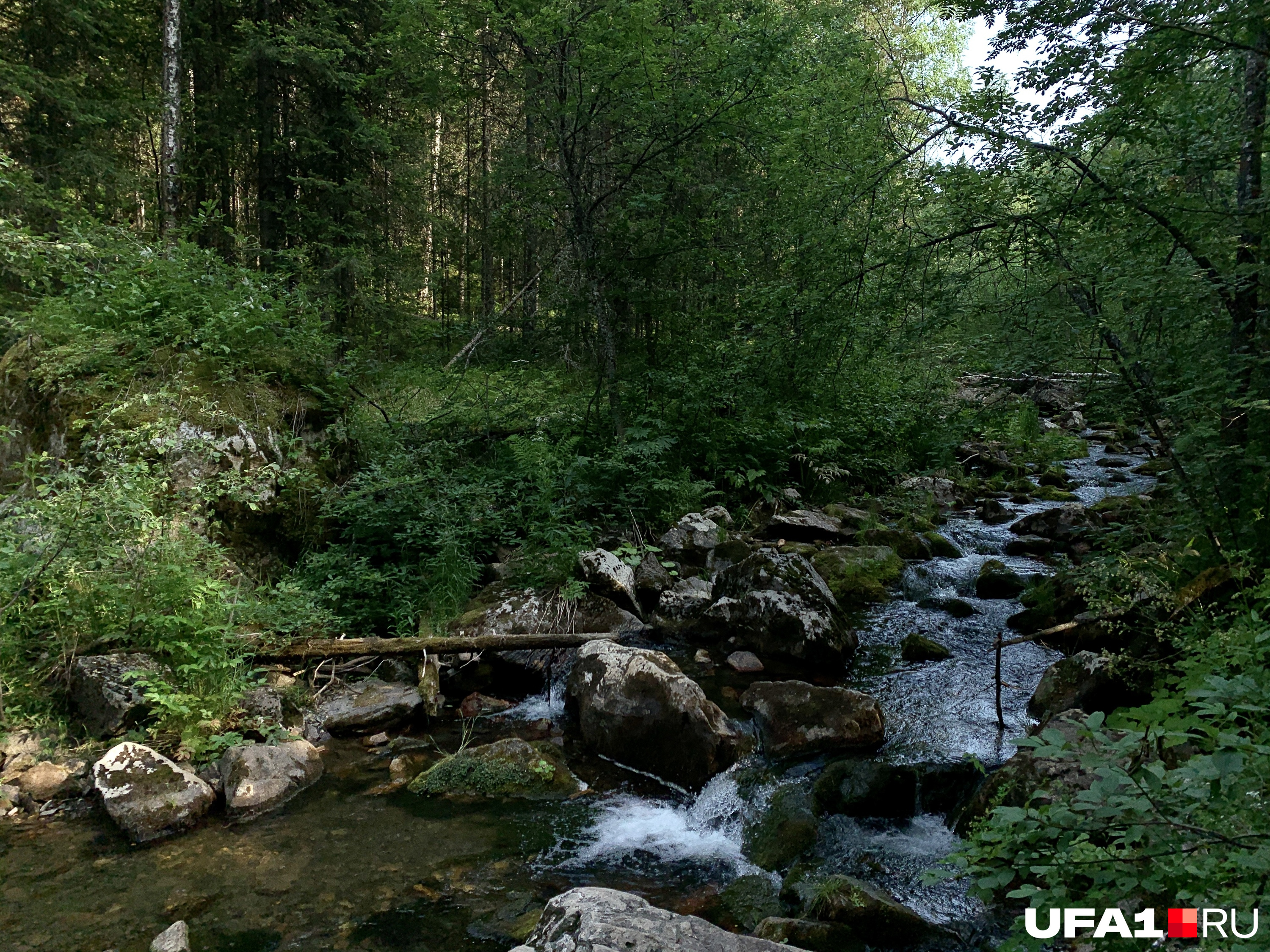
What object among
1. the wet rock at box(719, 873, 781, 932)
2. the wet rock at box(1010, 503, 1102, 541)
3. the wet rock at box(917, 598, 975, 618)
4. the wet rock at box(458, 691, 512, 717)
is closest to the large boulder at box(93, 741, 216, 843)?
the wet rock at box(458, 691, 512, 717)

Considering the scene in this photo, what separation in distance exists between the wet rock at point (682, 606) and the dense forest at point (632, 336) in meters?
0.88

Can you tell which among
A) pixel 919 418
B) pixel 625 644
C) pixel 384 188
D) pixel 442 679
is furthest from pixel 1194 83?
pixel 384 188

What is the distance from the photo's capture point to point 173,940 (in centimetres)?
377

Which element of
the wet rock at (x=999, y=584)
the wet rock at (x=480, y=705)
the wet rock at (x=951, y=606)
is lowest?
the wet rock at (x=480, y=705)

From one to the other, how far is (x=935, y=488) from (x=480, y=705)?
1085 cm

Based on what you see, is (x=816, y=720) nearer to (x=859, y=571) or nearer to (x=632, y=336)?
(x=859, y=571)

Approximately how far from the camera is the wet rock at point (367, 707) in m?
6.53

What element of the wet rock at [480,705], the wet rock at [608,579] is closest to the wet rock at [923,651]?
the wet rock at [608,579]

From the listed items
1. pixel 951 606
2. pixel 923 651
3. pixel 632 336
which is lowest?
pixel 923 651

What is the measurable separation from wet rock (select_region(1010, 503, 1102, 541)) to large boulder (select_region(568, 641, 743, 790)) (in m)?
7.55

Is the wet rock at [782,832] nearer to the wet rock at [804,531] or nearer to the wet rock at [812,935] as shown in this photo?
the wet rock at [812,935]

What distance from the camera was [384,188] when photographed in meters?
17.1

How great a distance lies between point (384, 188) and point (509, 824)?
1615 centimetres

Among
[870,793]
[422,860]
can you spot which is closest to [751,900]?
[870,793]
